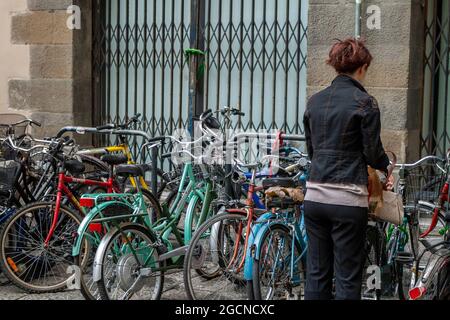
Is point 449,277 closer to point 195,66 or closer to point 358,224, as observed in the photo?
point 358,224

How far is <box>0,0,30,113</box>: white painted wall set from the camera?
32.1 ft

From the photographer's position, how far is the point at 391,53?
26.3 ft

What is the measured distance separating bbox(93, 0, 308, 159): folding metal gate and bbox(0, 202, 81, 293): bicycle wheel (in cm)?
271

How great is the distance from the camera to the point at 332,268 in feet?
17.0

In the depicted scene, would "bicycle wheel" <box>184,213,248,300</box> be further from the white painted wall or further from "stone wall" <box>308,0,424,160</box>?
the white painted wall

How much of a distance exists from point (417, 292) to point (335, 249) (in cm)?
75

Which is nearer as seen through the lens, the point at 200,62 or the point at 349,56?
the point at 349,56

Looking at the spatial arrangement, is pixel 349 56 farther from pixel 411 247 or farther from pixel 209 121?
pixel 209 121

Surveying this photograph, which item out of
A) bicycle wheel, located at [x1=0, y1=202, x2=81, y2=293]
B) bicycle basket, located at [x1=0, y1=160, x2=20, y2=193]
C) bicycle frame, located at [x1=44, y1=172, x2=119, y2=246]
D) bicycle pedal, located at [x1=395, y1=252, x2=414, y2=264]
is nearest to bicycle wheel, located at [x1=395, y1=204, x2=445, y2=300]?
bicycle pedal, located at [x1=395, y1=252, x2=414, y2=264]

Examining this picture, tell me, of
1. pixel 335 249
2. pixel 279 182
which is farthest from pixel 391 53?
pixel 335 249

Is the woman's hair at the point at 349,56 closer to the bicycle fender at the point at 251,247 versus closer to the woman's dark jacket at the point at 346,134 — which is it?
the woman's dark jacket at the point at 346,134

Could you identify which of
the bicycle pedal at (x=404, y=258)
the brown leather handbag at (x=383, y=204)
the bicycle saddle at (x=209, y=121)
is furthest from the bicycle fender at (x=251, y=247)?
the bicycle saddle at (x=209, y=121)

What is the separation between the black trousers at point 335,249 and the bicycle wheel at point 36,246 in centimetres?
224
